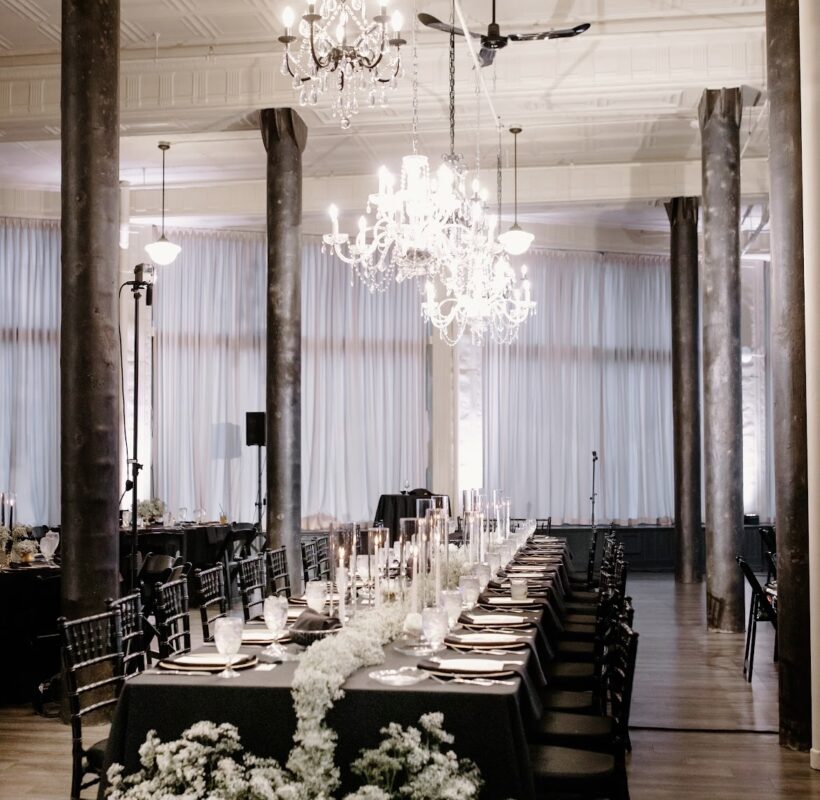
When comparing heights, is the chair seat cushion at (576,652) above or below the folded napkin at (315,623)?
below

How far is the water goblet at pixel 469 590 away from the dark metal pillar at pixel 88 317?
2517 mm

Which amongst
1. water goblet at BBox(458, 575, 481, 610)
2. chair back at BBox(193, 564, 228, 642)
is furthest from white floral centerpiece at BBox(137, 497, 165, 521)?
water goblet at BBox(458, 575, 481, 610)

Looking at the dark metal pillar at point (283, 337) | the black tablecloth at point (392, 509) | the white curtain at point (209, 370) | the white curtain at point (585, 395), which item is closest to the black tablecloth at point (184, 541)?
the dark metal pillar at point (283, 337)

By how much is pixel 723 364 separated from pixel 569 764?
659cm

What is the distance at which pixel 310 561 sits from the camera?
7297 mm

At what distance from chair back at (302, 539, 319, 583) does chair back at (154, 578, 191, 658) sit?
6.59 feet

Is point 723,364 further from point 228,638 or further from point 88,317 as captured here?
point 228,638

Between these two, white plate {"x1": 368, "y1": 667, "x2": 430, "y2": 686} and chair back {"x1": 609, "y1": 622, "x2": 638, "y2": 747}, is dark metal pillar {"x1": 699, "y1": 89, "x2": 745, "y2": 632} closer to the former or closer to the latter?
chair back {"x1": 609, "y1": 622, "x2": 638, "y2": 747}

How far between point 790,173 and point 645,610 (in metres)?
6.23

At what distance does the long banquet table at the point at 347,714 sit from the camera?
329 cm

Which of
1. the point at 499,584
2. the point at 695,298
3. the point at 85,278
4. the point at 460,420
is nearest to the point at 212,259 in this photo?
the point at 460,420

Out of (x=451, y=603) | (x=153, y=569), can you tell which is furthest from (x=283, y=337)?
(x=451, y=603)

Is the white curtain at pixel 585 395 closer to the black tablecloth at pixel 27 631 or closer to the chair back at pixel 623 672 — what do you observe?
the black tablecloth at pixel 27 631

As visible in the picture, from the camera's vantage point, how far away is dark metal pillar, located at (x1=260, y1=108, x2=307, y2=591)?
1017cm
